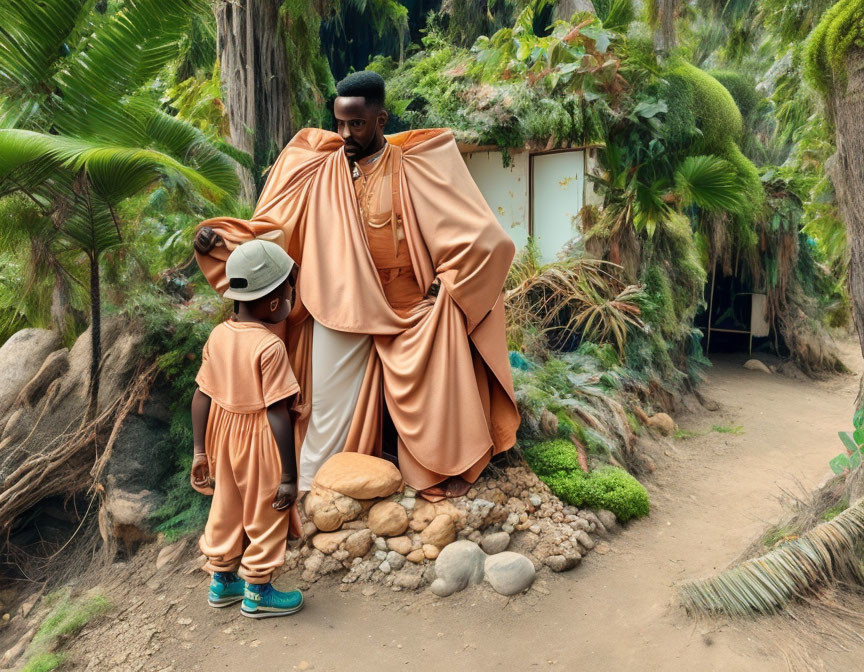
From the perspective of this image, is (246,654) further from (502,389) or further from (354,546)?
(502,389)

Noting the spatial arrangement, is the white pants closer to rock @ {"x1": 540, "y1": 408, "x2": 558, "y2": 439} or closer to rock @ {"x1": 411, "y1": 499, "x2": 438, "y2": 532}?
rock @ {"x1": 411, "y1": 499, "x2": 438, "y2": 532}

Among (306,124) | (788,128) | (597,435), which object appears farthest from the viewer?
(788,128)

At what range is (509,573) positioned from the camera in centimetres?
370

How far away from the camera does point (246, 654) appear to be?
3.18 metres

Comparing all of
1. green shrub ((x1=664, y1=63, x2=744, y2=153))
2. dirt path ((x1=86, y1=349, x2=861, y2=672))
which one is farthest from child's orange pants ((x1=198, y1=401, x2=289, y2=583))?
green shrub ((x1=664, y1=63, x2=744, y2=153))

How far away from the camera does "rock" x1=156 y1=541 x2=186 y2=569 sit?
411 centimetres

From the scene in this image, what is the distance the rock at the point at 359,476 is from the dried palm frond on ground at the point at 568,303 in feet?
10.7

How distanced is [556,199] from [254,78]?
354 centimetres

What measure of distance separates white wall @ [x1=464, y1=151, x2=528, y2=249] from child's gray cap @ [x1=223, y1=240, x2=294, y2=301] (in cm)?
530

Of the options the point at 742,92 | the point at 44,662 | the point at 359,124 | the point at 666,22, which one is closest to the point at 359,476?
the point at 44,662

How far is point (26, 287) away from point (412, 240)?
8.89ft

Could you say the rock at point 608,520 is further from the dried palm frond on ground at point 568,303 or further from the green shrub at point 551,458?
the dried palm frond on ground at point 568,303

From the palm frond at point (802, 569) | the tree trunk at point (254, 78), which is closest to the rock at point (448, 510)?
the palm frond at point (802, 569)

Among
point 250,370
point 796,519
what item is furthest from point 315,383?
point 796,519
